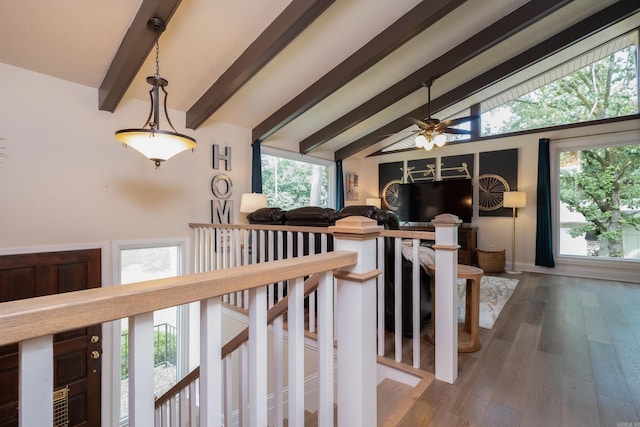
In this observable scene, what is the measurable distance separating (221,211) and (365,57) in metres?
2.76

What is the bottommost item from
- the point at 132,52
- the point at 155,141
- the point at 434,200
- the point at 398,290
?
the point at 398,290

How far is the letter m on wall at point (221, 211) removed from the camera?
158 inches

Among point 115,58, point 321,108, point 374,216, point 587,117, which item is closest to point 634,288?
point 587,117

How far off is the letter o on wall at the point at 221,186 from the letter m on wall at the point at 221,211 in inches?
3.4

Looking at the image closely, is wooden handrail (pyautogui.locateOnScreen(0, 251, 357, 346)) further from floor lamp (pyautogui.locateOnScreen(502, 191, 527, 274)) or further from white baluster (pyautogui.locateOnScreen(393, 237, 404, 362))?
floor lamp (pyautogui.locateOnScreen(502, 191, 527, 274))

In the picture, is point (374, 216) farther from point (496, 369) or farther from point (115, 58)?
point (115, 58)

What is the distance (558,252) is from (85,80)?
7205mm

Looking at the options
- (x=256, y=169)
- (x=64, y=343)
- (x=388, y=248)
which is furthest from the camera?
(x=256, y=169)

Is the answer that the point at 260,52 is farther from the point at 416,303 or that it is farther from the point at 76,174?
the point at 416,303

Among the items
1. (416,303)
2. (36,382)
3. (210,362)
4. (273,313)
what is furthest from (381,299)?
(36,382)

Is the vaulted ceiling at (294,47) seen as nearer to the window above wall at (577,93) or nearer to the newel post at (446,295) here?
the window above wall at (577,93)

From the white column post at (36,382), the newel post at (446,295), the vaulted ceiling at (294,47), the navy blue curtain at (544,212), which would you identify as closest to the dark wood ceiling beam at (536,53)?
the vaulted ceiling at (294,47)

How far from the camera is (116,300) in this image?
0.48 m

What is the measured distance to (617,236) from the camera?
4.57 meters
